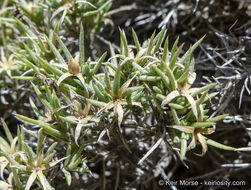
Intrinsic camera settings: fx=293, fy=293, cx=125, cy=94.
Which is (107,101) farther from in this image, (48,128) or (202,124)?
(202,124)

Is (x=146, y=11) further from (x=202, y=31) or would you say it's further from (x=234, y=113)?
(x=234, y=113)

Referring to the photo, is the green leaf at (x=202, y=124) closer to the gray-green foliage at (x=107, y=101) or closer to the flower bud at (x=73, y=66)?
the gray-green foliage at (x=107, y=101)

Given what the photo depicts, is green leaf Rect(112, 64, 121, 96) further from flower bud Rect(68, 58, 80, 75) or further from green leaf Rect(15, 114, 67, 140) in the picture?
green leaf Rect(15, 114, 67, 140)

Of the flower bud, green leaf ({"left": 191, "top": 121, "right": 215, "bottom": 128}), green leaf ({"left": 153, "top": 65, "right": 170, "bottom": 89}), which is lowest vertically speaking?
green leaf ({"left": 191, "top": 121, "right": 215, "bottom": 128})

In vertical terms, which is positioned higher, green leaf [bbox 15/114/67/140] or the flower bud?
the flower bud

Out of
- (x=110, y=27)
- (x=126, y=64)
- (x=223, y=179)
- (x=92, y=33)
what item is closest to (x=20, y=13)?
(x=92, y=33)

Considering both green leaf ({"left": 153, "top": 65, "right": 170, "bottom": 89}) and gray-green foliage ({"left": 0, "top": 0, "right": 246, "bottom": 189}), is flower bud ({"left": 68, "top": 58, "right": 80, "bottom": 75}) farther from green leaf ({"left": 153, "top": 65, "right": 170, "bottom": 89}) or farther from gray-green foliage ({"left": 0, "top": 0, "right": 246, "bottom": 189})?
green leaf ({"left": 153, "top": 65, "right": 170, "bottom": 89})

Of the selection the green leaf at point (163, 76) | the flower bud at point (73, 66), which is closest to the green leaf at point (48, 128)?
the flower bud at point (73, 66)

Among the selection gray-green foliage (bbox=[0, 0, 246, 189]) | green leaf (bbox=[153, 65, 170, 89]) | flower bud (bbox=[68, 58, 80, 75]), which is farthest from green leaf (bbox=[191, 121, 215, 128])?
flower bud (bbox=[68, 58, 80, 75])

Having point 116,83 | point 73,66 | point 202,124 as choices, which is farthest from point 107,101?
point 202,124
